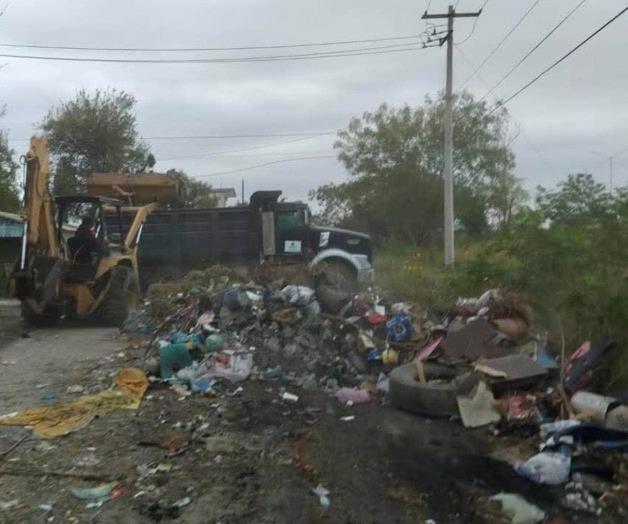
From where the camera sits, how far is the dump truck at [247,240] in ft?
74.0

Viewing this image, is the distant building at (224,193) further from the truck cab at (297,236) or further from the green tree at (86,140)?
the truck cab at (297,236)

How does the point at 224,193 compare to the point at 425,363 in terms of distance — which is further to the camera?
the point at 224,193

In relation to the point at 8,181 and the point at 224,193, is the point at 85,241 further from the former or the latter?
the point at 224,193

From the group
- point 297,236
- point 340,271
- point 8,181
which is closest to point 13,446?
point 340,271

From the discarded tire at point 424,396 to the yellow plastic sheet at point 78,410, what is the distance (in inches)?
110

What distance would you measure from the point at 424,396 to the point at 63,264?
9.70 meters

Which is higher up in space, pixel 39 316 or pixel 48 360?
pixel 39 316

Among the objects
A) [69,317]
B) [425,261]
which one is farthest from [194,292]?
[425,261]

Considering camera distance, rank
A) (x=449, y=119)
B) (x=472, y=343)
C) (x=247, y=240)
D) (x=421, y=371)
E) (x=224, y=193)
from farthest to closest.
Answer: (x=224, y=193) → (x=449, y=119) → (x=247, y=240) → (x=472, y=343) → (x=421, y=371)

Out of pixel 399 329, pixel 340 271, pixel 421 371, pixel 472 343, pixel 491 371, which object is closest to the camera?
pixel 491 371

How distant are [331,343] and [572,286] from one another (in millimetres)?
3362

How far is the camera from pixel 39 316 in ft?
53.5

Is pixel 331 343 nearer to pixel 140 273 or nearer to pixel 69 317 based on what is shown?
pixel 69 317

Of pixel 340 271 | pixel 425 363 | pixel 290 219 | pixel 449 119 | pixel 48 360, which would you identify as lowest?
pixel 48 360
